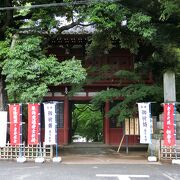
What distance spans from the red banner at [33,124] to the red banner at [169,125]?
16.7 ft

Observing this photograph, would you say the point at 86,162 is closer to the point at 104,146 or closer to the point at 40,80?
the point at 40,80

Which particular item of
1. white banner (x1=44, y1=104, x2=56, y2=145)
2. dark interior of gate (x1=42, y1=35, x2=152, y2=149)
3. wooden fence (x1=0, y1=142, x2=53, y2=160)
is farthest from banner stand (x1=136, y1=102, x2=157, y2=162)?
dark interior of gate (x1=42, y1=35, x2=152, y2=149)

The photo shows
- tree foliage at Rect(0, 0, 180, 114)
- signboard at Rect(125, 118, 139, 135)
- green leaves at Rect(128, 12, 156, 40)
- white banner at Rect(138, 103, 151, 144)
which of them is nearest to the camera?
green leaves at Rect(128, 12, 156, 40)

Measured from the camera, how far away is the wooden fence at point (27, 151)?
53.0 ft

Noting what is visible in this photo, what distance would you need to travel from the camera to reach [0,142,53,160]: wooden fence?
16.1 m

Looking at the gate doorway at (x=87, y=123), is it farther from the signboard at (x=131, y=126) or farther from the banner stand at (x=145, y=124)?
the banner stand at (x=145, y=124)

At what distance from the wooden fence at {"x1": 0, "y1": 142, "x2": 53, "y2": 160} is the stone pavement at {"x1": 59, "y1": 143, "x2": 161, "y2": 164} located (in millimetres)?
775

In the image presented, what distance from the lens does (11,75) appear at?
621 inches

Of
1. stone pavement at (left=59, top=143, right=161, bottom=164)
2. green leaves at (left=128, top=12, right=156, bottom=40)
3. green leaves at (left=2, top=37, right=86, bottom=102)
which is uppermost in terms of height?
green leaves at (left=128, top=12, right=156, bottom=40)

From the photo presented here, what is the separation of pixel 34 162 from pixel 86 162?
205 centimetres

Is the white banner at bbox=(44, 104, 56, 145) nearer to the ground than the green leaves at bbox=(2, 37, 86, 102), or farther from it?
nearer to the ground

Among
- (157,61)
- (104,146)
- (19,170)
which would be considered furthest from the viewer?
(104,146)

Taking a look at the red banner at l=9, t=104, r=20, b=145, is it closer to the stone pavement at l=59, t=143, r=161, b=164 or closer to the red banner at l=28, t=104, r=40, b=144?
the red banner at l=28, t=104, r=40, b=144

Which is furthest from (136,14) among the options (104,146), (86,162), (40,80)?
(104,146)
